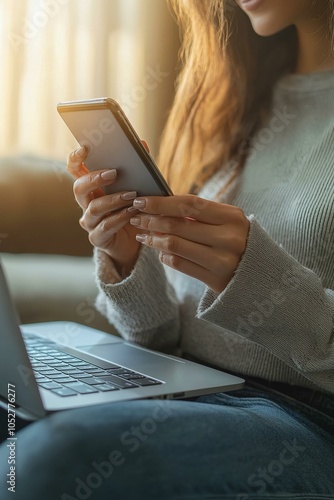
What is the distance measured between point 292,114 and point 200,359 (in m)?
0.40

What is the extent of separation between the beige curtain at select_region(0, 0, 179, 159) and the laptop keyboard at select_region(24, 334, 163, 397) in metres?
0.73

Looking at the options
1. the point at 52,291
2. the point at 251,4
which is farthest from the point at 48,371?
the point at 251,4

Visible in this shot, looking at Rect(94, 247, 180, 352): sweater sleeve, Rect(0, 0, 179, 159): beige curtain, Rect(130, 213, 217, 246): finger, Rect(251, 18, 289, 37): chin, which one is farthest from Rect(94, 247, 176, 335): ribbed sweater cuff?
Rect(0, 0, 179, 159): beige curtain

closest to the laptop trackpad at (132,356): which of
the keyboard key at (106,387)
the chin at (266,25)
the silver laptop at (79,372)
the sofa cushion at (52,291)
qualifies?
the silver laptop at (79,372)

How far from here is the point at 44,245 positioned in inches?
51.1

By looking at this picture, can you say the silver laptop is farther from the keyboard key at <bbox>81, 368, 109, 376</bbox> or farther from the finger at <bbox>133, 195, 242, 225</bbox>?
the finger at <bbox>133, 195, 242, 225</bbox>

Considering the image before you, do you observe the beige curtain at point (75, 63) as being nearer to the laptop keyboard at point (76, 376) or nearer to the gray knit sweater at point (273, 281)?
the gray knit sweater at point (273, 281)

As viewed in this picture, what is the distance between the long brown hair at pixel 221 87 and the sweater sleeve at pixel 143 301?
21 cm

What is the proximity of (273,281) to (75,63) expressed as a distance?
3.25 ft

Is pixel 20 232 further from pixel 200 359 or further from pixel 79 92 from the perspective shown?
pixel 200 359

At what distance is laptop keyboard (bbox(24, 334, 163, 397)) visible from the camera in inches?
23.6

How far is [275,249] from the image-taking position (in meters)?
0.65

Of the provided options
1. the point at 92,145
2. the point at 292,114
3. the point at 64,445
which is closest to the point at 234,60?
the point at 292,114

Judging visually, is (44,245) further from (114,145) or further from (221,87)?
(114,145)
